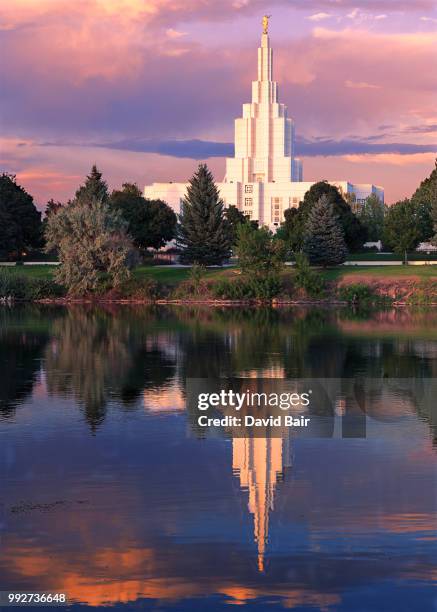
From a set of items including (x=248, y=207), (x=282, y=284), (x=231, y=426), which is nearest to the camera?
(x=231, y=426)

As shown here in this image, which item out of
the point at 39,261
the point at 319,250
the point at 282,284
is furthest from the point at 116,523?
the point at 39,261

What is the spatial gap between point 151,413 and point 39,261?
7862 cm

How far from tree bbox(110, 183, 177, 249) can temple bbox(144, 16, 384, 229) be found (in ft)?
203

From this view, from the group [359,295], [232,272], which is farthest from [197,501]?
[232,272]

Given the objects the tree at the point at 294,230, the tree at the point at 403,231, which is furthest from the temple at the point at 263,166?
the tree at the point at 403,231

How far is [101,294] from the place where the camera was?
74625mm

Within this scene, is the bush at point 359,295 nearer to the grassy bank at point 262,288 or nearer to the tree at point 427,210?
the grassy bank at point 262,288

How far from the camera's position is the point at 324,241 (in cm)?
7975

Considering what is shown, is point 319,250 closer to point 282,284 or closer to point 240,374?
point 282,284

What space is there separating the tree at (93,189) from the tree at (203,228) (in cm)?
895

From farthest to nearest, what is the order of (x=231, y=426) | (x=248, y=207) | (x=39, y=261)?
(x=248, y=207), (x=39, y=261), (x=231, y=426)

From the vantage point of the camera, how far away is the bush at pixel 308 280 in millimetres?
71938

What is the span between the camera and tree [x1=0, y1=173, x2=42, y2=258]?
297 ft

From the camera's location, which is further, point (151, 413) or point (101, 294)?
point (101, 294)
